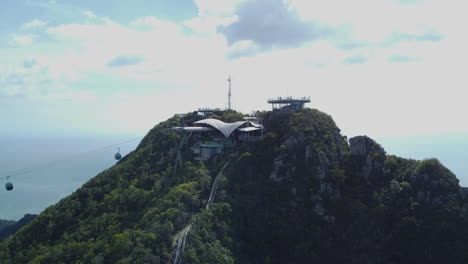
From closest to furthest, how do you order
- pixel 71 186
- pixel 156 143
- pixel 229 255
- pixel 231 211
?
pixel 229 255 < pixel 231 211 < pixel 156 143 < pixel 71 186

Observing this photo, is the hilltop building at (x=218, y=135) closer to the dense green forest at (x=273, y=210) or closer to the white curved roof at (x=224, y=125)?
the white curved roof at (x=224, y=125)

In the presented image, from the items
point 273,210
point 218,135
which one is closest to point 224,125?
point 218,135

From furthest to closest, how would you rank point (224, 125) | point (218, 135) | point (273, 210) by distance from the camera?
1. point (218, 135)
2. point (224, 125)
3. point (273, 210)

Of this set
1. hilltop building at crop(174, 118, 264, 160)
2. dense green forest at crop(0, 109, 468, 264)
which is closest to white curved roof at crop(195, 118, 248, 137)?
hilltop building at crop(174, 118, 264, 160)

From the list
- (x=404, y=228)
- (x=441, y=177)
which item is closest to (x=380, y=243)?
(x=404, y=228)

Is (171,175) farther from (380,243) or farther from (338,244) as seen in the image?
(380,243)

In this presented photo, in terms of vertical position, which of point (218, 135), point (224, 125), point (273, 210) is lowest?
point (273, 210)

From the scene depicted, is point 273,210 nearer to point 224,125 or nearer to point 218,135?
point 218,135

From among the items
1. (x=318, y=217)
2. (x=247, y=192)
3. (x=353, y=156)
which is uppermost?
(x=353, y=156)
